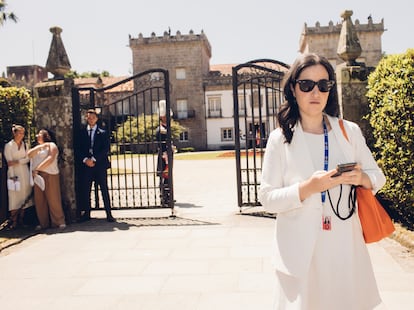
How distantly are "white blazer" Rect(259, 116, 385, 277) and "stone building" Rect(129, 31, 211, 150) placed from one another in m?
41.0

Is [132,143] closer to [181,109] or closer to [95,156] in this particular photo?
[95,156]

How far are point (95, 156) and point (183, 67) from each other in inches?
1464

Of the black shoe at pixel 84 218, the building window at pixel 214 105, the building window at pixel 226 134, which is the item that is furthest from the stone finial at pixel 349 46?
the building window at pixel 214 105

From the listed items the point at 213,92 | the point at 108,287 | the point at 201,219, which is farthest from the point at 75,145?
the point at 213,92

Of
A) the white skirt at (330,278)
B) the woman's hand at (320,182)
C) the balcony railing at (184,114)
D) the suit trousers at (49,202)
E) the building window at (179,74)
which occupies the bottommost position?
the suit trousers at (49,202)

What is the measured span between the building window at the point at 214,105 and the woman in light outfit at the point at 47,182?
37560 mm

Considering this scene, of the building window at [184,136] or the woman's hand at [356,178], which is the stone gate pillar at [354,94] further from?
the building window at [184,136]

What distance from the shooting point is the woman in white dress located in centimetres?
727

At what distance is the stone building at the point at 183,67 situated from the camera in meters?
43.5

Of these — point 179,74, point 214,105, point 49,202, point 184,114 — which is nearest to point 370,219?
point 49,202

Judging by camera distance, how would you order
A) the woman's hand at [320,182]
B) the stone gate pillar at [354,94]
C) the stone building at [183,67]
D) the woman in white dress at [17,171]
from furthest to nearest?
the stone building at [183,67] → the woman in white dress at [17,171] → the stone gate pillar at [354,94] → the woman's hand at [320,182]

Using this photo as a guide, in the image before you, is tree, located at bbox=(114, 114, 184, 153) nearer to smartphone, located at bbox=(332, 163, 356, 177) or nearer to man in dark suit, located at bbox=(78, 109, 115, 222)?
man in dark suit, located at bbox=(78, 109, 115, 222)

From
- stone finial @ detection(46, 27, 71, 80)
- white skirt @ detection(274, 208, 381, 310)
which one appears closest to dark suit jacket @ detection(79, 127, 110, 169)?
stone finial @ detection(46, 27, 71, 80)

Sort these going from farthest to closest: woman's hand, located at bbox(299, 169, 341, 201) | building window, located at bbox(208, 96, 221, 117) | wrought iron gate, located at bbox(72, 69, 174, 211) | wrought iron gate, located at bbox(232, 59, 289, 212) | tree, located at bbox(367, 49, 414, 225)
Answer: building window, located at bbox(208, 96, 221, 117), wrought iron gate, located at bbox(72, 69, 174, 211), wrought iron gate, located at bbox(232, 59, 289, 212), tree, located at bbox(367, 49, 414, 225), woman's hand, located at bbox(299, 169, 341, 201)
